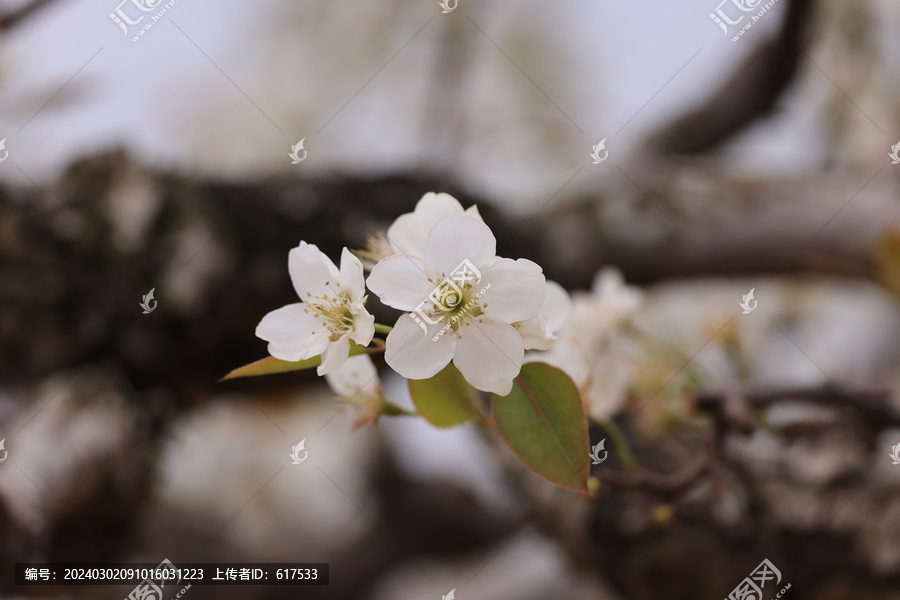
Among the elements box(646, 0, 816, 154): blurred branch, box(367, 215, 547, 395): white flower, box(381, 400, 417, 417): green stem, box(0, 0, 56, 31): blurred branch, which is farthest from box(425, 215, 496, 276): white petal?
box(646, 0, 816, 154): blurred branch

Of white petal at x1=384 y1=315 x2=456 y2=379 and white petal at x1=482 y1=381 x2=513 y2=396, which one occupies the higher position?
white petal at x1=384 y1=315 x2=456 y2=379

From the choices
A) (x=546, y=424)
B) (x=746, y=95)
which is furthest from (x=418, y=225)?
(x=746, y=95)

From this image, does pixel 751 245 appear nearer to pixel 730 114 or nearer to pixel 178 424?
pixel 730 114

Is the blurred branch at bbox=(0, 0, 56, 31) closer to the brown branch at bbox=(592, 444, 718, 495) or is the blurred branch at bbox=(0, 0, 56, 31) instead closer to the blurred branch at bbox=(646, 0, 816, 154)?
the brown branch at bbox=(592, 444, 718, 495)

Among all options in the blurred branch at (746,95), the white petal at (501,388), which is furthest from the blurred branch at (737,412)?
the blurred branch at (746,95)

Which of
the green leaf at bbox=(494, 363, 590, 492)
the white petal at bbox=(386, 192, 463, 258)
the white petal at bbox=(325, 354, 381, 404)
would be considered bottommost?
the green leaf at bbox=(494, 363, 590, 492)

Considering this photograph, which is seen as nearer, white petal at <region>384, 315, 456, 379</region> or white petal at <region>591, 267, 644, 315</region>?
white petal at <region>384, 315, 456, 379</region>

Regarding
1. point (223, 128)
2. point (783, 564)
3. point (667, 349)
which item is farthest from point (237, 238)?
point (223, 128)
